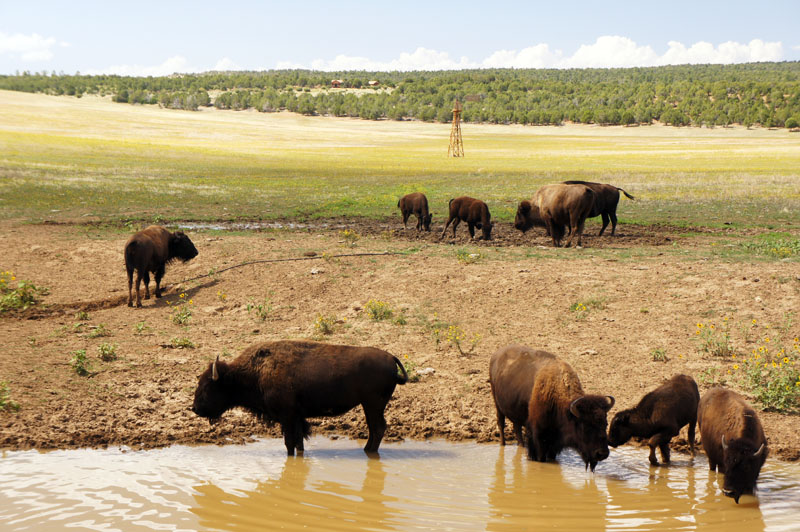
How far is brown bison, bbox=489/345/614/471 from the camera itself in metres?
7.29

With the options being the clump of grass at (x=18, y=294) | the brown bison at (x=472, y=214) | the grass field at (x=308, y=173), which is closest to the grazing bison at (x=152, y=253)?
the clump of grass at (x=18, y=294)

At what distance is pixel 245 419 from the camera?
9555mm

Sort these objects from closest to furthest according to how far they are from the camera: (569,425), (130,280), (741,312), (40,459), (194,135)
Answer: (569,425) < (40,459) < (741,312) < (130,280) < (194,135)

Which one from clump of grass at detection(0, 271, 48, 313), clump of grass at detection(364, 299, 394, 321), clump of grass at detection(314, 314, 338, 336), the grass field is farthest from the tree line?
clump of grass at detection(0, 271, 48, 313)

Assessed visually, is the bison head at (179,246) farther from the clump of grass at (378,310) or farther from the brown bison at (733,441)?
the brown bison at (733,441)

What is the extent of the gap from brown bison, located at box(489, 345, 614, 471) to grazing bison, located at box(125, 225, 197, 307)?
8908 mm

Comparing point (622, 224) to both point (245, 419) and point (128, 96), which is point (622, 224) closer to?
point (245, 419)

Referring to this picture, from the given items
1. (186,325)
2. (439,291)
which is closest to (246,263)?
(186,325)

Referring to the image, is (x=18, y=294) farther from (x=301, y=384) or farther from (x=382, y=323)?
(x=301, y=384)

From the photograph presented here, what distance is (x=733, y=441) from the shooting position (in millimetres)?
6855

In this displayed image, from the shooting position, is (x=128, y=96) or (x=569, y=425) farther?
(x=128, y=96)

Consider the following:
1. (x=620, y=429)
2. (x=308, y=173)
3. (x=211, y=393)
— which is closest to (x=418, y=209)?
(x=211, y=393)

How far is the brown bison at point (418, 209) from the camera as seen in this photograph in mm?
24219

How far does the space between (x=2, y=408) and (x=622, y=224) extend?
20.1 meters
